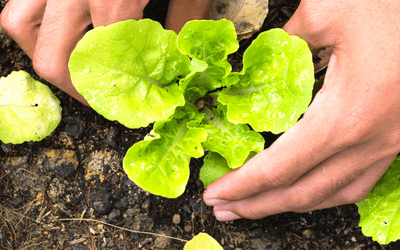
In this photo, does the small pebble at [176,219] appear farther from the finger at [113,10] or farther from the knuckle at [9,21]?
the knuckle at [9,21]

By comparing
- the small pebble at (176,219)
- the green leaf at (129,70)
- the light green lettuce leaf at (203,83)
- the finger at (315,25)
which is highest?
the finger at (315,25)

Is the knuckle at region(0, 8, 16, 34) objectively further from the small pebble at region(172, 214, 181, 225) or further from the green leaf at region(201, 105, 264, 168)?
the small pebble at region(172, 214, 181, 225)

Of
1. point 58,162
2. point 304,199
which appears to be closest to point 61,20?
point 58,162

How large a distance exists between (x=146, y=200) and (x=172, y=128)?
0.63m

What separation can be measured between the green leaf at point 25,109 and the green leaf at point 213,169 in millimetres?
933

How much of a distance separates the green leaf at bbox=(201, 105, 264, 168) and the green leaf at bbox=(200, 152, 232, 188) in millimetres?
143

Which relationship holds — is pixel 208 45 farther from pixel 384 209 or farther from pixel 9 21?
pixel 384 209

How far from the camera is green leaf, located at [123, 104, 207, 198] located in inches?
58.7

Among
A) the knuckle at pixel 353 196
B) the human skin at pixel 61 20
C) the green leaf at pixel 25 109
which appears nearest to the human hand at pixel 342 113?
the knuckle at pixel 353 196

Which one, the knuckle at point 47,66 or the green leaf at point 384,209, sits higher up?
the knuckle at point 47,66

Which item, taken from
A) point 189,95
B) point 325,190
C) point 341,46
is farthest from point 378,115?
point 189,95

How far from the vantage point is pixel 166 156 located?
1.62 m

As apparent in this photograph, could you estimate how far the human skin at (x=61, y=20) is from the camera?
4.60ft

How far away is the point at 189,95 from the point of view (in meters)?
1.82
